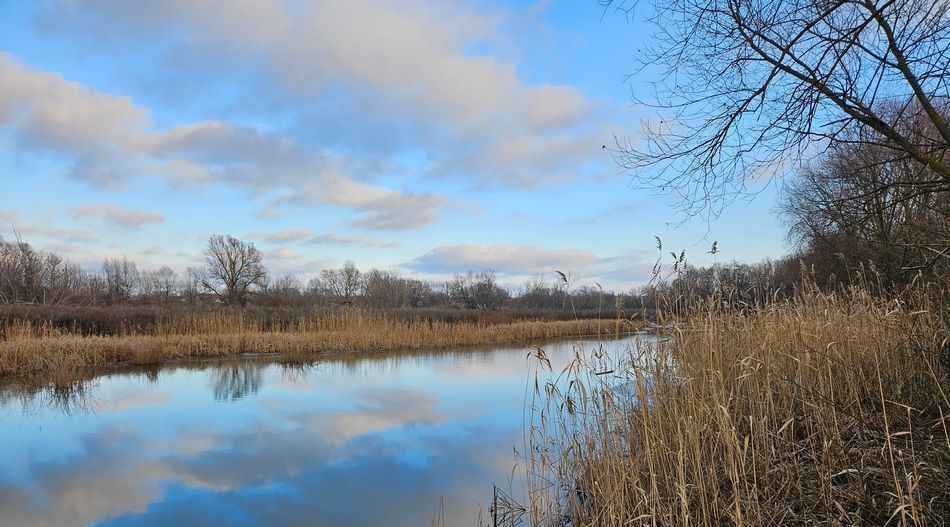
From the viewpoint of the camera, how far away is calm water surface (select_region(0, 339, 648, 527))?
13.0ft

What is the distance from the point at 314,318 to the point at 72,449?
1144 centimetres

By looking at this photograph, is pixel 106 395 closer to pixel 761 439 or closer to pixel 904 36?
pixel 761 439

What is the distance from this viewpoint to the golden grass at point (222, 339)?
9758 millimetres

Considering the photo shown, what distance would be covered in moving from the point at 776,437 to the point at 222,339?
13.0 meters

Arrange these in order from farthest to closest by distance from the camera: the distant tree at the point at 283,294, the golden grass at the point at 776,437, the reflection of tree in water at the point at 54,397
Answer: the distant tree at the point at 283,294
the reflection of tree in water at the point at 54,397
the golden grass at the point at 776,437

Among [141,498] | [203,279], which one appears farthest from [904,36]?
[203,279]

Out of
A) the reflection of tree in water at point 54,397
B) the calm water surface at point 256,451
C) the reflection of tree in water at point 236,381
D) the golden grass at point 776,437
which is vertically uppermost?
the golden grass at point 776,437

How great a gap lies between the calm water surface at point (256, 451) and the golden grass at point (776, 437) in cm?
65

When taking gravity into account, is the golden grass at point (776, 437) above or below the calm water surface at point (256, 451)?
above

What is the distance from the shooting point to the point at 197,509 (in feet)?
13.1

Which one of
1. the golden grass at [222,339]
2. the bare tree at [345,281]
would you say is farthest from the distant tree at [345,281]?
the golden grass at [222,339]

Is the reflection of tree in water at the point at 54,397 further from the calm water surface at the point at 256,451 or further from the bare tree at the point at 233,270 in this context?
the bare tree at the point at 233,270

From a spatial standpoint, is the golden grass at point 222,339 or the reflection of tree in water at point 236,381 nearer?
the reflection of tree in water at point 236,381

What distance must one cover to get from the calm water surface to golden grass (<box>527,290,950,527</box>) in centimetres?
65
